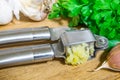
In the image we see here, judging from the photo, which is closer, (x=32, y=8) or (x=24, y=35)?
(x=24, y=35)

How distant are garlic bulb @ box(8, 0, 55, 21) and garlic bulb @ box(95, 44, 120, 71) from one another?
1.04 ft

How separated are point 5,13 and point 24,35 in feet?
0.49

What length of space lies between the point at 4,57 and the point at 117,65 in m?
0.34

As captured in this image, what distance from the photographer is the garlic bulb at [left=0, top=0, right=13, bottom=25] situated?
0.93 m

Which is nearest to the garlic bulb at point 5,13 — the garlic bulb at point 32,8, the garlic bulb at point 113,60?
the garlic bulb at point 32,8

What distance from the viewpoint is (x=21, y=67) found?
0.81 meters

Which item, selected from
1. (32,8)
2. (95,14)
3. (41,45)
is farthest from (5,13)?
(95,14)

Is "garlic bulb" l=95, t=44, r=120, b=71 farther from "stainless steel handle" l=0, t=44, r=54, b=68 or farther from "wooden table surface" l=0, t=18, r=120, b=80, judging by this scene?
"stainless steel handle" l=0, t=44, r=54, b=68

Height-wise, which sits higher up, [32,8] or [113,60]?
[32,8]

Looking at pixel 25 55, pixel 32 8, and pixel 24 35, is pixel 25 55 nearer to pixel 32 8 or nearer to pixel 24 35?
pixel 24 35

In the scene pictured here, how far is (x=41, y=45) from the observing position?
82 cm

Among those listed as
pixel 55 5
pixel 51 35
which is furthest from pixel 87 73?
pixel 55 5

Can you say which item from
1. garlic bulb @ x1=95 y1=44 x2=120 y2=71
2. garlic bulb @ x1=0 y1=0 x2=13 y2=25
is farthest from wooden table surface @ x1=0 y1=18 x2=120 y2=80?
garlic bulb @ x1=0 y1=0 x2=13 y2=25

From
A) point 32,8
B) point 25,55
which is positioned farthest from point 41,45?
point 32,8
